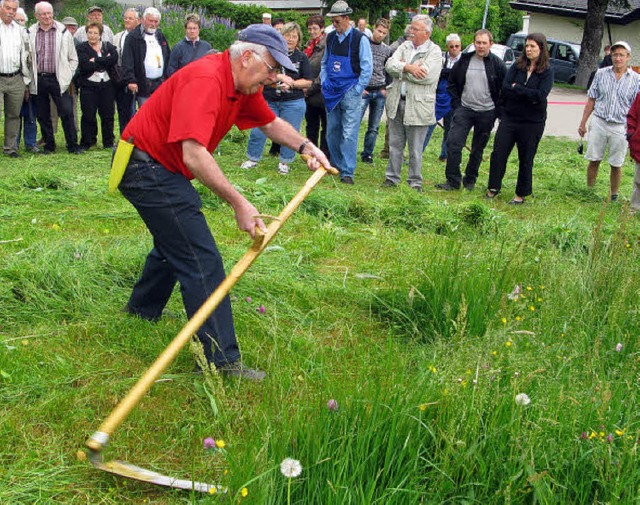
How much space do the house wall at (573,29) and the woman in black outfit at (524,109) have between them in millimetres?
29092

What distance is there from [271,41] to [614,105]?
6936 millimetres

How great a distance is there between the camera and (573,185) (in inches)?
402

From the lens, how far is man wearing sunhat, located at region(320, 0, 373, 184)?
9.26 metres

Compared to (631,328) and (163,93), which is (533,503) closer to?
(631,328)

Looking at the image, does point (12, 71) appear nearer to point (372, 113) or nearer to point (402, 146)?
point (372, 113)

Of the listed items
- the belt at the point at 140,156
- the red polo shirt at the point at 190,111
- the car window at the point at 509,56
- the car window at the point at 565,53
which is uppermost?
the red polo shirt at the point at 190,111

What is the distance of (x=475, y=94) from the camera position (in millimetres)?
9258

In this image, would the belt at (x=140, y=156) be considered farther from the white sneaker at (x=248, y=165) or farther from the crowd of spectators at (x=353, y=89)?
the white sneaker at (x=248, y=165)

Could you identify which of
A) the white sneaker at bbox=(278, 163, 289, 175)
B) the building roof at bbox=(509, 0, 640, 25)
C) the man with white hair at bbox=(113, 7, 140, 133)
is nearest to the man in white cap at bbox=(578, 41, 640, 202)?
the white sneaker at bbox=(278, 163, 289, 175)

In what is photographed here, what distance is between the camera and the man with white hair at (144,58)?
418 inches

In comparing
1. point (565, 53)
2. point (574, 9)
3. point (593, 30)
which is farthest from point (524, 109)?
point (574, 9)

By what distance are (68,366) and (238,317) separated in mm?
1021

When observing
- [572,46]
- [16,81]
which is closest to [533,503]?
[16,81]

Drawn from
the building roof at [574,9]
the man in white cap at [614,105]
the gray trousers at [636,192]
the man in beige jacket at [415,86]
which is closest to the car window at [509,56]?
the man in white cap at [614,105]
